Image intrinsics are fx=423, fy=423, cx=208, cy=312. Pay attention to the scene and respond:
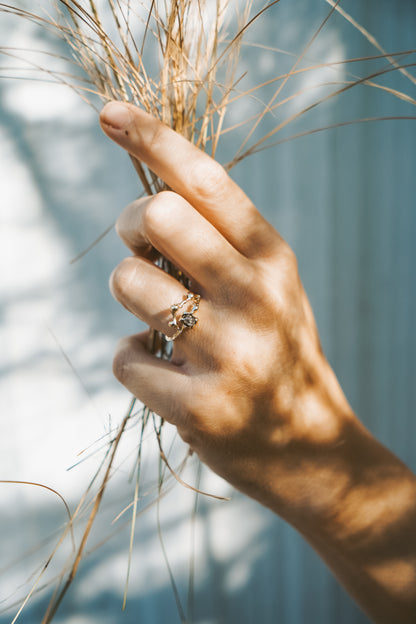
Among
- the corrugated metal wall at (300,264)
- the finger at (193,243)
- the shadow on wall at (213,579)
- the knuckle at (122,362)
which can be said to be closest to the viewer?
the finger at (193,243)

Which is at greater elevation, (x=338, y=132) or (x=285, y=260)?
(x=338, y=132)

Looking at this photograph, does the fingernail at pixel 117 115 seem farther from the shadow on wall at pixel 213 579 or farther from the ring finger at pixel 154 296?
the shadow on wall at pixel 213 579

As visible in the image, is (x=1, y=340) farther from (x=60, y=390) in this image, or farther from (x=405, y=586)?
(x=405, y=586)

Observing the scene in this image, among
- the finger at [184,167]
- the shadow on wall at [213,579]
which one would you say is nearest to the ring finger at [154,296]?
the finger at [184,167]

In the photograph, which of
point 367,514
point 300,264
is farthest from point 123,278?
point 300,264

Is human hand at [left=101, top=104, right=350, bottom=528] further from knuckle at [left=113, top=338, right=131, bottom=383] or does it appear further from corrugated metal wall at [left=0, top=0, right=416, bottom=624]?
corrugated metal wall at [left=0, top=0, right=416, bottom=624]

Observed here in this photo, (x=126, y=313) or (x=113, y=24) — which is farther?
(x=126, y=313)

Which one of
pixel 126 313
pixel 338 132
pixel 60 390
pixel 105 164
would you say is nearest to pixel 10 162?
pixel 105 164
